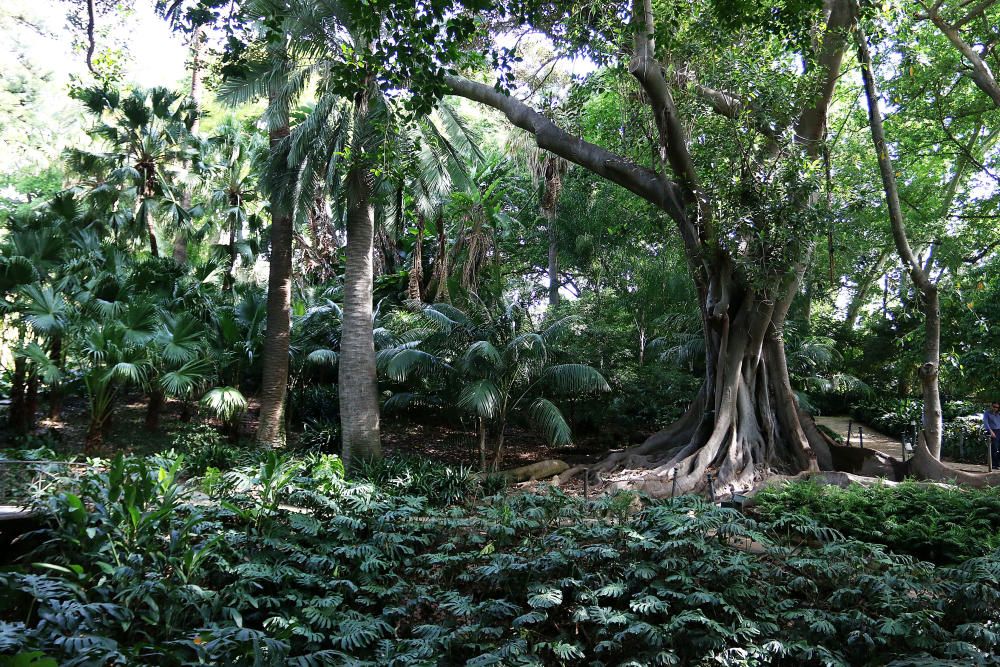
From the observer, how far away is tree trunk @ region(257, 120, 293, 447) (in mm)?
12844

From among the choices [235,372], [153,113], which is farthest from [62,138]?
[235,372]

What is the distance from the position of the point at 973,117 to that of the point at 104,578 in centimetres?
1721

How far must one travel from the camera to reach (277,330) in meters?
13.2

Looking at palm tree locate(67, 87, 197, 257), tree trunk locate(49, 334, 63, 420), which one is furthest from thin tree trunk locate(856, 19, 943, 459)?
palm tree locate(67, 87, 197, 257)

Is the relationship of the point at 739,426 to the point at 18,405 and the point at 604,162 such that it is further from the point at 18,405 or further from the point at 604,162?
the point at 18,405

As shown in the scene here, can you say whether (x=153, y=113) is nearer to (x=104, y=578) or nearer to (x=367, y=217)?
(x=367, y=217)

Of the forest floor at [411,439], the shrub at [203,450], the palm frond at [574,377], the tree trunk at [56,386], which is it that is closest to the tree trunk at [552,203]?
the forest floor at [411,439]

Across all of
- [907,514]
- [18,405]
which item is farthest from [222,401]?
[907,514]

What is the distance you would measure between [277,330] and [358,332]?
2061 millimetres

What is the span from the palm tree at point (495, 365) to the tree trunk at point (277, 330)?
194cm

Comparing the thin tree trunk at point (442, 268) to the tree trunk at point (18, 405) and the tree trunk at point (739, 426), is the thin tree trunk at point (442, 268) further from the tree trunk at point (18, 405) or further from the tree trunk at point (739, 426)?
the tree trunk at point (18, 405)

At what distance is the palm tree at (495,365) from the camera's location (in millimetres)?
12023

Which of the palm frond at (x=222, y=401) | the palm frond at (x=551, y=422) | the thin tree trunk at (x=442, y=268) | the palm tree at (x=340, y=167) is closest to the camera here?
the palm tree at (x=340, y=167)

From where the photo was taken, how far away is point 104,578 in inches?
220
